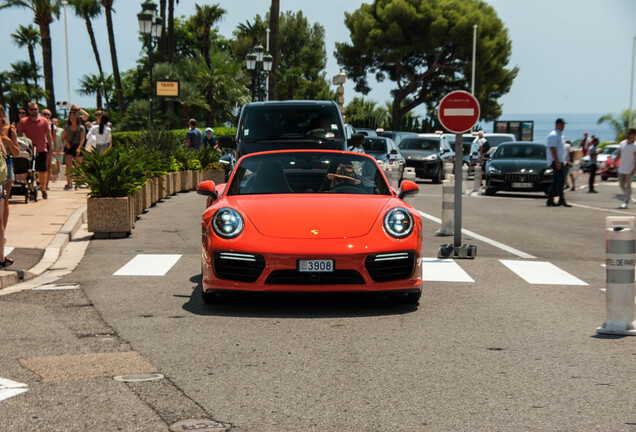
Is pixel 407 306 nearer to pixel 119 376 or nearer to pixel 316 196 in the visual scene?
pixel 316 196

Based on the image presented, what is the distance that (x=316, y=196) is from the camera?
8547 mm

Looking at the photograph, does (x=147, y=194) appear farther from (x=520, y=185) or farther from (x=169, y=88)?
(x=169, y=88)

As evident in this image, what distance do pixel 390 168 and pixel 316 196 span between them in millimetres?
17802

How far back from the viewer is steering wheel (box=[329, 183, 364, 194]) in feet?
28.9

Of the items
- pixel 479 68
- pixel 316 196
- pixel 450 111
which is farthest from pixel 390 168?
pixel 479 68

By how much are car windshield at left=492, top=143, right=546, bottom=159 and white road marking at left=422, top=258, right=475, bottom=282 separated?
16447 millimetres

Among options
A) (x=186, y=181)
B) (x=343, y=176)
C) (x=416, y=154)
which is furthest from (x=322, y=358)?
(x=416, y=154)

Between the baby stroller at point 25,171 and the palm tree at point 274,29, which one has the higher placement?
the palm tree at point 274,29

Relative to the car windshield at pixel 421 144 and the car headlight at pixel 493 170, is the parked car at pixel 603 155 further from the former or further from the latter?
the car headlight at pixel 493 170

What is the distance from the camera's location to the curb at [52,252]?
9.65 m

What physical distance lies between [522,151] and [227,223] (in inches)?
812

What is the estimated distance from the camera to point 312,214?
8.03 m

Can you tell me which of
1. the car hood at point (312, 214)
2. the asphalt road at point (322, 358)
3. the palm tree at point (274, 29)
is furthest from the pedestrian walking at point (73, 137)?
the palm tree at point (274, 29)

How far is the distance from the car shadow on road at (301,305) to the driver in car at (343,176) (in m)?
1.08
